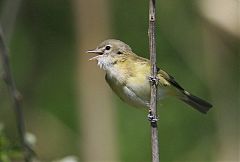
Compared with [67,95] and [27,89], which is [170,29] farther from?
[27,89]

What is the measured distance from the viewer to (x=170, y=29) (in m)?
4.85

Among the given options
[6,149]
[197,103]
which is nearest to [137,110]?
[197,103]

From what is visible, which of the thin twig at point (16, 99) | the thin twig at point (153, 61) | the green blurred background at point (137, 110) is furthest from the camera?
the green blurred background at point (137, 110)

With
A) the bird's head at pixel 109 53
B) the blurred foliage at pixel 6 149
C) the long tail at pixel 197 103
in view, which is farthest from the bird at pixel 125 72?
the blurred foliage at pixel 6 149

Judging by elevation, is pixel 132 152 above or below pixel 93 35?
below

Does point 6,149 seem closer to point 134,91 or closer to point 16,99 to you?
point 16,99

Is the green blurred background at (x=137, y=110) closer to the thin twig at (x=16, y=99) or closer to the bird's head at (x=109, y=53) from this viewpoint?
the bird's head at (x=109, y=53)

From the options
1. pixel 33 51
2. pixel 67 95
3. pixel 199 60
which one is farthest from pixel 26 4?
pixel 199 60

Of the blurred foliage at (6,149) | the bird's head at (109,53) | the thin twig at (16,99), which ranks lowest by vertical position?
the blurred foliage at (6,149)

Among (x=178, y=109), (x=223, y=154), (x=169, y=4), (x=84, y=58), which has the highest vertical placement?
(x=169, y=4)

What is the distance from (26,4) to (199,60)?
181cm

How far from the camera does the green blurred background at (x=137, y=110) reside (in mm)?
4477

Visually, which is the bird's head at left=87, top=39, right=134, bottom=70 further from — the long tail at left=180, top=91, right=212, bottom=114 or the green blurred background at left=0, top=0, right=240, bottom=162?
the green blurred background at left=0, top=0, right=240, bottom=162

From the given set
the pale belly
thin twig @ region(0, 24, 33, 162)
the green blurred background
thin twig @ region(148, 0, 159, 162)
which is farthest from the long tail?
thin twig @ region(0, 24, 33, 162)
